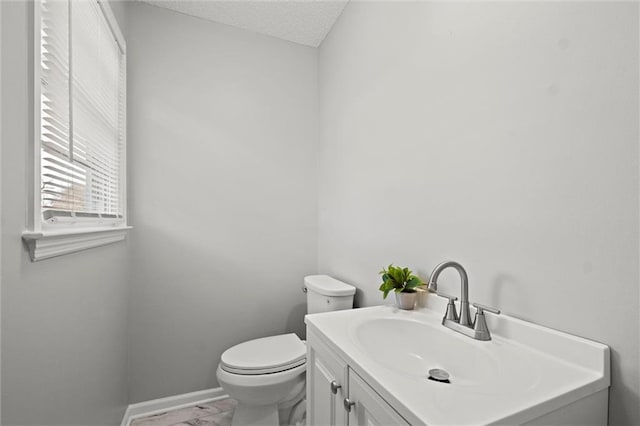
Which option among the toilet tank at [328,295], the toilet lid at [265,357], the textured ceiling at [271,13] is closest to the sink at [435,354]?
the toilet tank at [328,295]

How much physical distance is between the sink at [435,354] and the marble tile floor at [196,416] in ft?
4.17

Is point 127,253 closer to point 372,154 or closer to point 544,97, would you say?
point 372,154

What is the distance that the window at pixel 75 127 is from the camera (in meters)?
0.76

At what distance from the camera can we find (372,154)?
1562 mm

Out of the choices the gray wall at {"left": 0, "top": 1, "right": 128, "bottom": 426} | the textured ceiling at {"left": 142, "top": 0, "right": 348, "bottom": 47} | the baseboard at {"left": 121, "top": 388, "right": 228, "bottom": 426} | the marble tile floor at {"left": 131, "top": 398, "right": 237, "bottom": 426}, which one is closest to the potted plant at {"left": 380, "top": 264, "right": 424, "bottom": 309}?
the gray wall at {"left": 0, "top": 1, "right": 128, "bottom": 426}

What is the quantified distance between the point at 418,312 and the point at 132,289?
165 centimetres

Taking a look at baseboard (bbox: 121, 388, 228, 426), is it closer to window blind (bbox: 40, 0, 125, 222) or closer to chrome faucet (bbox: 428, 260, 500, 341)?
window blind (bbox: 40, 0, 125, 222)

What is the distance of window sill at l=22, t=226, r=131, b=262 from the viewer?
688mm

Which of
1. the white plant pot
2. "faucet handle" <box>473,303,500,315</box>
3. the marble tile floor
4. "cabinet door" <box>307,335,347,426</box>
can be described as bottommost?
the marble tile floor

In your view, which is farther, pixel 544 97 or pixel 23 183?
pixel 544 97

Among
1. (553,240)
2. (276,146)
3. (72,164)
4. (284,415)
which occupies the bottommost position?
(284,415)

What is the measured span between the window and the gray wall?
0.04 m

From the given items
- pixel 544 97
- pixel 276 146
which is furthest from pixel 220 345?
pixel 544 97

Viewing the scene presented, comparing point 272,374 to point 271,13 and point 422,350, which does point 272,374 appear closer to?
point 422,350
